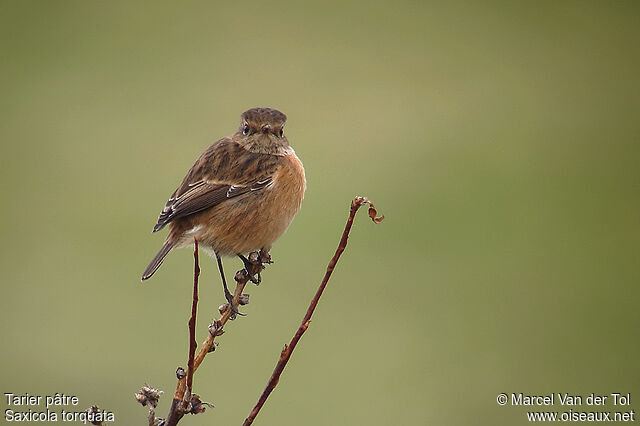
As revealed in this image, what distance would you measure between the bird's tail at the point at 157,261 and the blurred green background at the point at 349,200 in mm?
2338

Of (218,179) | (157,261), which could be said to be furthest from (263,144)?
(157,261)

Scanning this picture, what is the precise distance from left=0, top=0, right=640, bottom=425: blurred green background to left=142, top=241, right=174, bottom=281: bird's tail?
234 centimetres

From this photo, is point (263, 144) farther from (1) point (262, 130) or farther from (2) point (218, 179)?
(2) point (218, 179)

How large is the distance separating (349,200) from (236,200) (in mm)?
6413

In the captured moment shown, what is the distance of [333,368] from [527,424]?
1.99 meters

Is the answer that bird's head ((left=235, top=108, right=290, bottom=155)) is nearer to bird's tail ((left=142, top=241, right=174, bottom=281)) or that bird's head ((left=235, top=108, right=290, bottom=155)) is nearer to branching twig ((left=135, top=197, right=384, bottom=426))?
bird's tail ((left=142, top=241, right=174, bottom=281))

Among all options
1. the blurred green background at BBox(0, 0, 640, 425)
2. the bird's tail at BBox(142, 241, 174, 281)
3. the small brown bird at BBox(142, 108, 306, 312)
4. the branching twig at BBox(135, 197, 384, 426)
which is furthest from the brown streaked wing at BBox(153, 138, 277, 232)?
the blurred green background at BBox(0, 0, 640, 425)

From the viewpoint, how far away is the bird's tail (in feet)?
16.5

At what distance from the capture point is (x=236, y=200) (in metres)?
5.36

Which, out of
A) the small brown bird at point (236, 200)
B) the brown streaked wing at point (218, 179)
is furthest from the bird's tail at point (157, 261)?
the brown streaked wing at point (218, 179)

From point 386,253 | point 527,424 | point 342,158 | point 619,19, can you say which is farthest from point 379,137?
point 619,19

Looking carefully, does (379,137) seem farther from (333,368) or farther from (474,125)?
(333,368)

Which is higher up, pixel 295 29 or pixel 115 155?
pixel 295 29

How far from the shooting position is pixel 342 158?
522 inches
